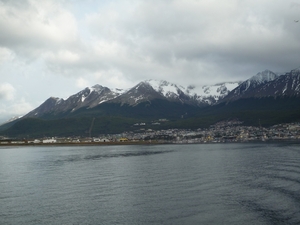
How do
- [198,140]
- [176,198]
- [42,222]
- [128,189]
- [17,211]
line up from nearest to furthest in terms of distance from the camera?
[42,222] < [17,211] < [176,198] < [128,189] < [198,140]

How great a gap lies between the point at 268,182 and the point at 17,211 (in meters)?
31.9

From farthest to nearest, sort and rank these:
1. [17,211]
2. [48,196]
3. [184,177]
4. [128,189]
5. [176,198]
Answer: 1. [184,177]
2. [128,189]
3. [48,196]
4. [176,198]
5. [17,211]

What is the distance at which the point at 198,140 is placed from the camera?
195000 millimetres

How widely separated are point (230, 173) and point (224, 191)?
15.6 m

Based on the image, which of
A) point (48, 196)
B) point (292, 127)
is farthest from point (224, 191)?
point (292, 127)

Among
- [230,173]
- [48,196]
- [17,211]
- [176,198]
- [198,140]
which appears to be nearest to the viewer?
[17,211]

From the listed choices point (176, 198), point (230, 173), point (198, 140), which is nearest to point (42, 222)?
point (176, 198)

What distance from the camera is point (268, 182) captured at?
144 feet

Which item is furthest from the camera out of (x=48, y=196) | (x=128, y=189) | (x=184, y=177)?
(x=184, y=177)

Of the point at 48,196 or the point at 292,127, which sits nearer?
the point at 48,196

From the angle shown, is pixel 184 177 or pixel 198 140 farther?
pixel 198 140

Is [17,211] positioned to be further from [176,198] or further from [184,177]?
[184,177]

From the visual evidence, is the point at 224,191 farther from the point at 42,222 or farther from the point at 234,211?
the point at 42,222

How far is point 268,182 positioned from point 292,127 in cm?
16907
